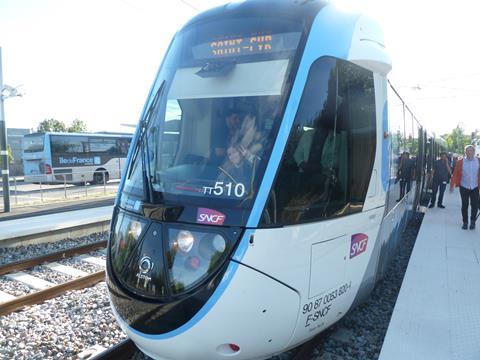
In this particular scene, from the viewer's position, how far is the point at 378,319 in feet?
14.5

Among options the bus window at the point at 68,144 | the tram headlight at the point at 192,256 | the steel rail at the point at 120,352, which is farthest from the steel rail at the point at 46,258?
the bus window at the point at 68,144

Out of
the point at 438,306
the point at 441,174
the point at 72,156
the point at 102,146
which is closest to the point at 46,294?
the point at 438,306

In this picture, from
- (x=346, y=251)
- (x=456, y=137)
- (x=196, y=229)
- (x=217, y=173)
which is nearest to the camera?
(x=196, y=229)

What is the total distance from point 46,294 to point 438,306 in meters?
4.72

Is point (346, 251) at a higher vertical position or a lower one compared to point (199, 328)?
higher

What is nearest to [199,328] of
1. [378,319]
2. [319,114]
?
[319,114]

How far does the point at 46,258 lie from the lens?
6766mm

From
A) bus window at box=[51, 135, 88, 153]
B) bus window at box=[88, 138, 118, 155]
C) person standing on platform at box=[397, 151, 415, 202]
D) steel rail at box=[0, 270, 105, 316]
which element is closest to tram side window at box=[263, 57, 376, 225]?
person standing on platform at box=[397, 151, 415, 202]

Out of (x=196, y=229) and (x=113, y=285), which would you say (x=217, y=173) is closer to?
(x=196, y=229)

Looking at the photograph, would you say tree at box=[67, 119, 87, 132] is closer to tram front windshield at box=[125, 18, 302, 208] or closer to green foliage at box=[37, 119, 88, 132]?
green foliage at box=[37, 119, 88, 132]

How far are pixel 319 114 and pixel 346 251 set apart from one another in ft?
3.72

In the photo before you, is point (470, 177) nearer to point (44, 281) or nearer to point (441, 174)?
point (441, 174)

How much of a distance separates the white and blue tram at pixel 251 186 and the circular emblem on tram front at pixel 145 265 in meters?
0.01

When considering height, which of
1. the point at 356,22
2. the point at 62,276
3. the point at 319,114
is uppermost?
the point at 356,22
